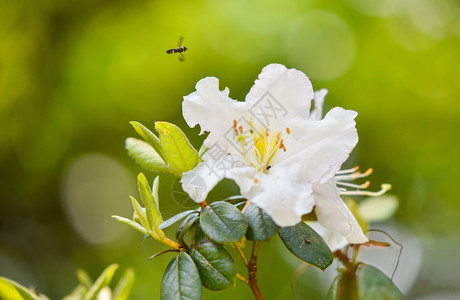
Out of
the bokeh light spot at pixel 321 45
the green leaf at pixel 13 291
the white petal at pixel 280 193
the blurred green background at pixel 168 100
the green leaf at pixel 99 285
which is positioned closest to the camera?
the white petal at pixel 280 193

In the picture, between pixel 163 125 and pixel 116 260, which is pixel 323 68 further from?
pixel 163 125

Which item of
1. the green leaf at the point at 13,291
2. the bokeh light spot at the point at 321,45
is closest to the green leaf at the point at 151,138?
the green leaf at the point at 13,291

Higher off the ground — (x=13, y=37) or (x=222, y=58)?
(x=13, y=37)

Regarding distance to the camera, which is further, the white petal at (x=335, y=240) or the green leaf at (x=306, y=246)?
the white petal at (x=335, y=240)

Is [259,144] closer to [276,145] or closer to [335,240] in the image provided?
[276,145]

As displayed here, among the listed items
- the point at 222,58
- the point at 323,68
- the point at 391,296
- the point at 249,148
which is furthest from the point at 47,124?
the point at 391,296

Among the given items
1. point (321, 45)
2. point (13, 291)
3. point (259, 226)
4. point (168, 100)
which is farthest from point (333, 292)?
point (321, 45)

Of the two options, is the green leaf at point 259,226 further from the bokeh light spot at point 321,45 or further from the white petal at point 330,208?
the bokeh light spot at point 321,45
